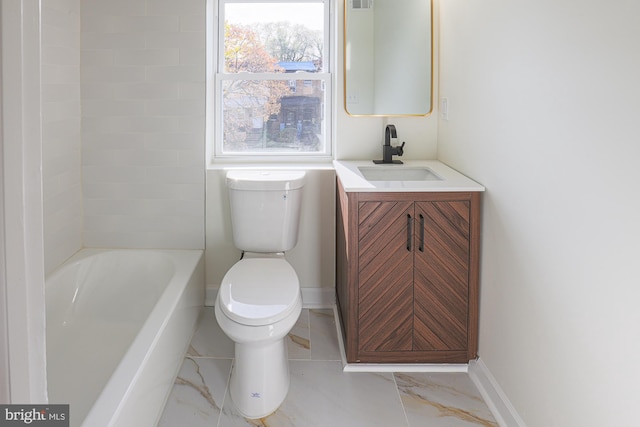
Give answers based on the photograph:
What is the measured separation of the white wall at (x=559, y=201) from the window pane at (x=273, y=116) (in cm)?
112

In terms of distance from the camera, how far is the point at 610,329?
1487mm

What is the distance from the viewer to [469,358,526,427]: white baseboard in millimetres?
2143

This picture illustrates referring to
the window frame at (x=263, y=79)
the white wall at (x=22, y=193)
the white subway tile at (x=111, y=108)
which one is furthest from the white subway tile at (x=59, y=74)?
the white wall at (x=22, y=193)

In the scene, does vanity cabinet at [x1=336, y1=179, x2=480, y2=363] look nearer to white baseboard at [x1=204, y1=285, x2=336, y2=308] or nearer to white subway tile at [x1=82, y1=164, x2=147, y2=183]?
white baseboard at [x1=204, y1=285, x2=336, y2=308]

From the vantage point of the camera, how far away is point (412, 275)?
8.41 feet

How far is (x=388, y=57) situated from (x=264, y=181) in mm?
1041

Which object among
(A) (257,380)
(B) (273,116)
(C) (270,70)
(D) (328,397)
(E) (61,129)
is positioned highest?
(C) (270,70)

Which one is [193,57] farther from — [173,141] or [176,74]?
[173,141]

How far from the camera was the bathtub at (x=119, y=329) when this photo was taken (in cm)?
195

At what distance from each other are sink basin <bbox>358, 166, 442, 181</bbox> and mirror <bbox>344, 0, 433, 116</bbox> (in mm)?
382

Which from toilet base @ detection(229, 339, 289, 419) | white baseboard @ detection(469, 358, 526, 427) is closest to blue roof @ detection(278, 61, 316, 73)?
toilet base @ detection(229, 339, 289, 419)

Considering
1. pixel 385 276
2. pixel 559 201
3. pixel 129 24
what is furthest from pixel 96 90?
pixel 559 201

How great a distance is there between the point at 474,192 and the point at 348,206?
562 mm

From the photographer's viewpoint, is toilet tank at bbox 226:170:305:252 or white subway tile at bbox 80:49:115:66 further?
white subway tile at bbox 80:49:115:66
